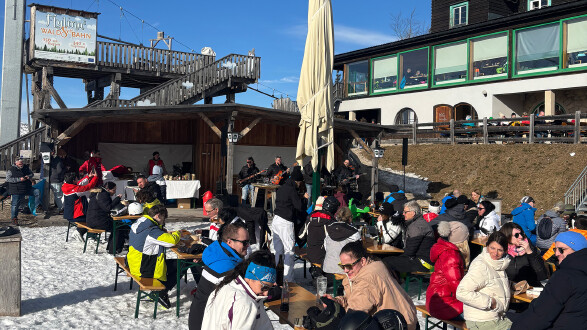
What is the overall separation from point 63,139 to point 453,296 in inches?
455

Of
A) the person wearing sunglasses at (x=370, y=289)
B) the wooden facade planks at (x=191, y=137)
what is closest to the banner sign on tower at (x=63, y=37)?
the wooden facade planks at (x=191, y=137)

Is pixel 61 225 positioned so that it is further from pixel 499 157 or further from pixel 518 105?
pixel 518 105

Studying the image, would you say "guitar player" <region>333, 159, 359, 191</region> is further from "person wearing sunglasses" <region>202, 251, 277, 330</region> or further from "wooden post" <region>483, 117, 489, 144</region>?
"person wearing sunglasses" <region>202, 251, 277, 330</region>

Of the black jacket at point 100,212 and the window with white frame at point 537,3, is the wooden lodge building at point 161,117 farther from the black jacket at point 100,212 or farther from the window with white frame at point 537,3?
the window with white frame at point 537,3

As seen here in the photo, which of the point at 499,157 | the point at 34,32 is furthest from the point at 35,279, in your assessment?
the point at 499,157

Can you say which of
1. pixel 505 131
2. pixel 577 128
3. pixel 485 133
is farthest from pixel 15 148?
pixel 577 128

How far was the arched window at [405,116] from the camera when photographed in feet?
88.8

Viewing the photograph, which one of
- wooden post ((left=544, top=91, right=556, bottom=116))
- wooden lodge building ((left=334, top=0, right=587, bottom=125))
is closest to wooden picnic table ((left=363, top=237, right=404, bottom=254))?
wooden post ((left=544, top=91, right=556, bottom=116))

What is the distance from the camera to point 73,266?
864 cm

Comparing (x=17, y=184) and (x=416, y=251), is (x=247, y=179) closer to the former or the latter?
(x=17, y=184)

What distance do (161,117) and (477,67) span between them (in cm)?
1518

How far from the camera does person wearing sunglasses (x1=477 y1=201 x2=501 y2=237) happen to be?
8.66 metres

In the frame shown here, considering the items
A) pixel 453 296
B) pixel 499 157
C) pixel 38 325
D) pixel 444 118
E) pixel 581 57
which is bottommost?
pixel 38 325

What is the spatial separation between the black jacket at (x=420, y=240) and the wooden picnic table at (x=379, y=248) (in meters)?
0.22
